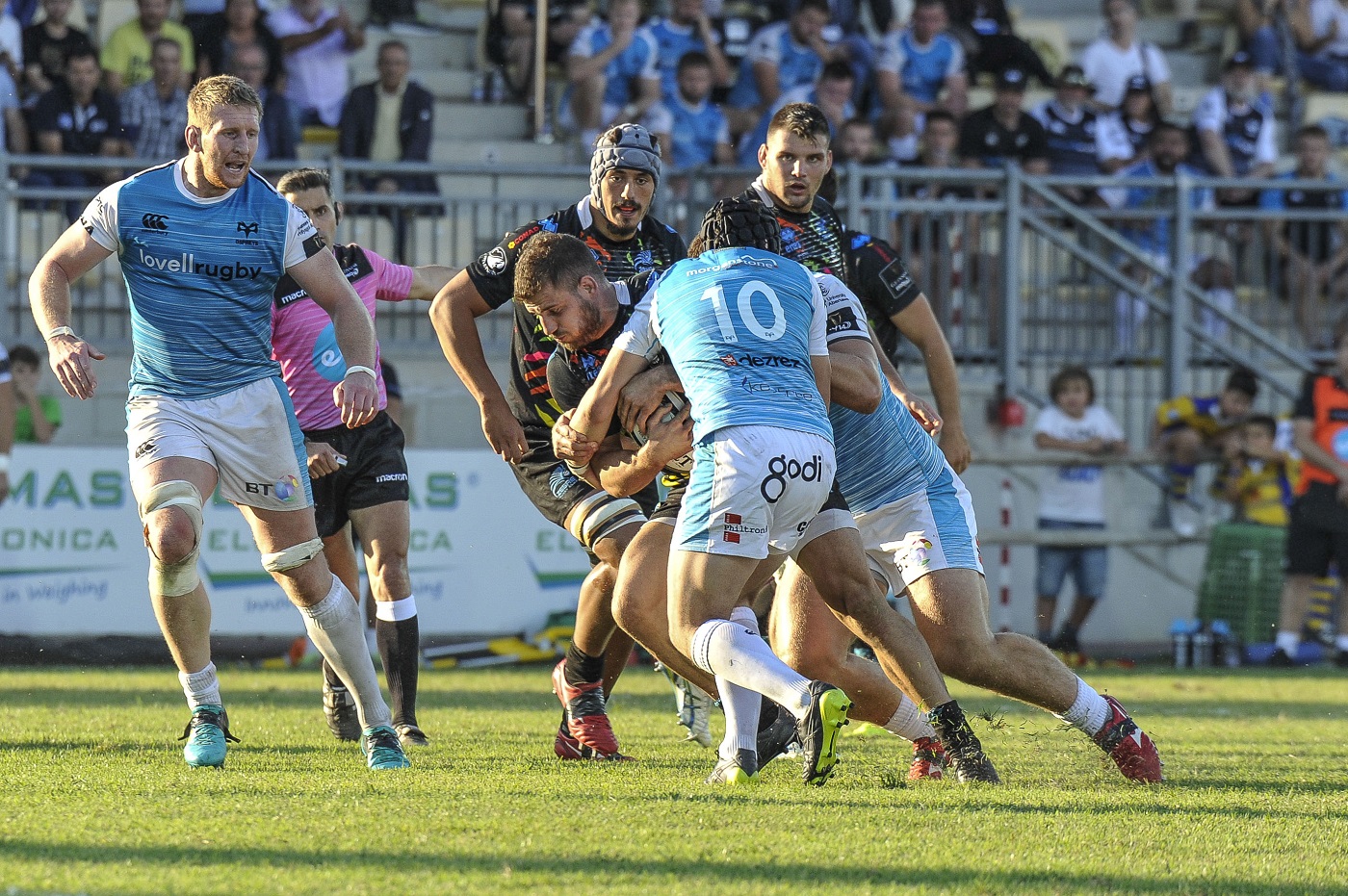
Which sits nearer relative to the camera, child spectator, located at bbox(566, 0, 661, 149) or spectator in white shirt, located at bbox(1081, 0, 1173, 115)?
child spectator, located at bbox(566, 0, 661, 149)

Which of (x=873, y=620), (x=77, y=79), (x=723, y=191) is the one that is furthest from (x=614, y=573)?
(x=77, y=79)

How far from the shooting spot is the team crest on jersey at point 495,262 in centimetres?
711

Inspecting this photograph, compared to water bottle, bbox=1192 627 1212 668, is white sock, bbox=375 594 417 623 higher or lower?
higher

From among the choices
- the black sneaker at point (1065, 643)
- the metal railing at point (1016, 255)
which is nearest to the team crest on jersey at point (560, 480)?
the metal railing at point (1016, 255)

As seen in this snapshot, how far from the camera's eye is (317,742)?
732 centimetres

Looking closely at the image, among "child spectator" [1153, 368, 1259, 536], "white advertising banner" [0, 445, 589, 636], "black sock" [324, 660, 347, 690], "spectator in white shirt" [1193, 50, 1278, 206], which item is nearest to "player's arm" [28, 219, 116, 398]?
"black sock" [324, 660, 347, 690]

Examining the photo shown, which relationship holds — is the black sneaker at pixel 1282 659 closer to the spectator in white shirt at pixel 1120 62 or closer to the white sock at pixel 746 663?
the spectator in white shirt at pixel 1120 62

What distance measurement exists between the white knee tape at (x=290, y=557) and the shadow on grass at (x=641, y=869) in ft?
6.53

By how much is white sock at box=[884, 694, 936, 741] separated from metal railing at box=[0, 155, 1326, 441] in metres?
7.29

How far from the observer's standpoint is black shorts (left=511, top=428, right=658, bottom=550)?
689cm

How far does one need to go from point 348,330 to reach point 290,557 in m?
0.83

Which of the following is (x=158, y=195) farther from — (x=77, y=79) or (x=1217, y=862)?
(x=77, y=79)

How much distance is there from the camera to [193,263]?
249 inches

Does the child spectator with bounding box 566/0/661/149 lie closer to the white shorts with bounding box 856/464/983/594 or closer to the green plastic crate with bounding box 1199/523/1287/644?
the green plastic crate with bounding box 1199/523/1287/644
